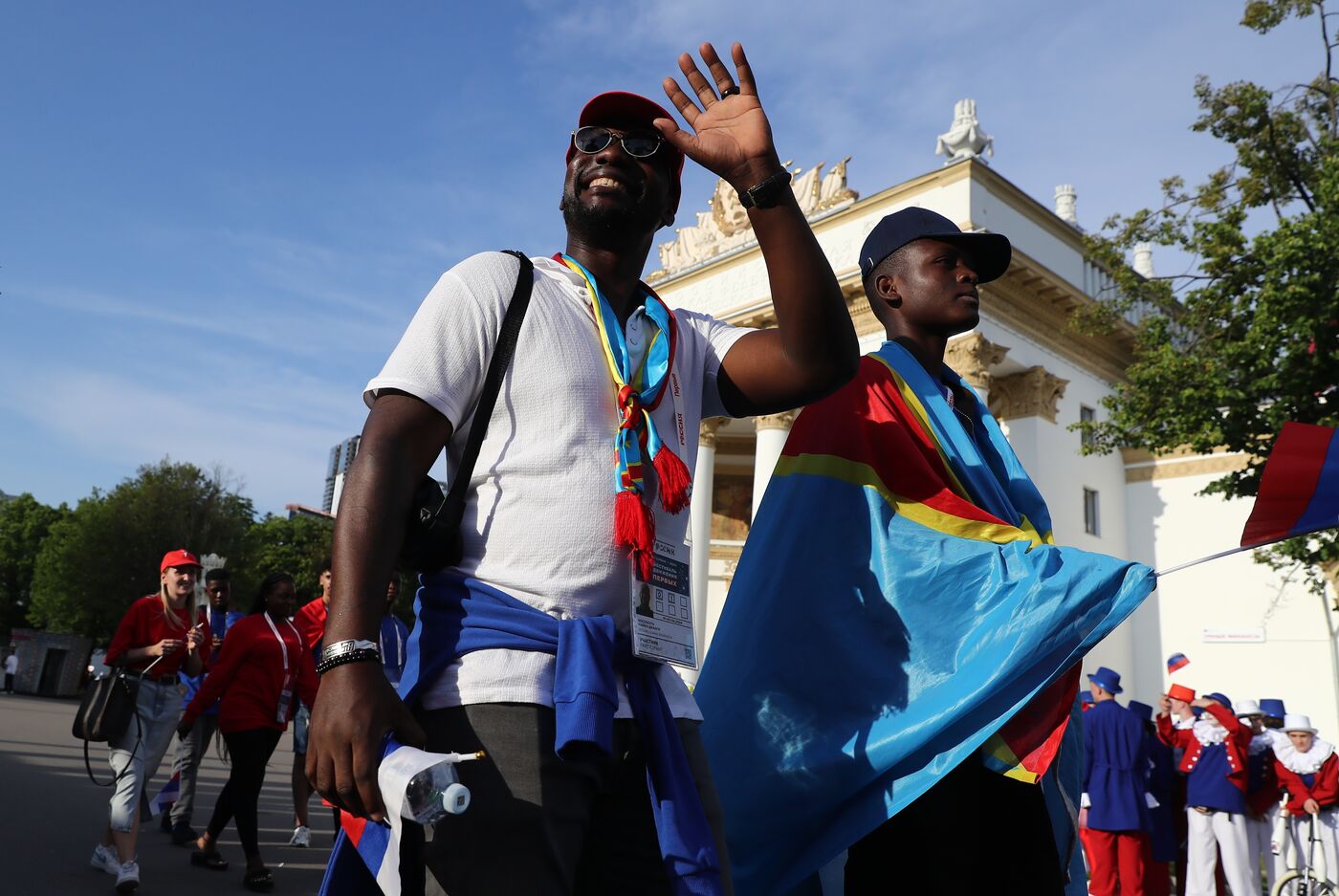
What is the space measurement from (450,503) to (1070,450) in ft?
80.2

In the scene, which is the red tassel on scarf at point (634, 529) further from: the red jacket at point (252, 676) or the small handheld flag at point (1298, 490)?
the red jacket at point (252, 676)

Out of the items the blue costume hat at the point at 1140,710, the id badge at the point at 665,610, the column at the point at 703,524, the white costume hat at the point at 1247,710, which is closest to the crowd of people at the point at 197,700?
the id badge at the point at 665,610

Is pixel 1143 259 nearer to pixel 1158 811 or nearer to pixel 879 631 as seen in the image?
pixel 1158 811

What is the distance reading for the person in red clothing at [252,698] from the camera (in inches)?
296

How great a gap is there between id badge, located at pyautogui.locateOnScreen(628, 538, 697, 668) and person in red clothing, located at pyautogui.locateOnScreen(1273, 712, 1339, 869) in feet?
37.0

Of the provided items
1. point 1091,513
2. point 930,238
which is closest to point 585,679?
point 930,238

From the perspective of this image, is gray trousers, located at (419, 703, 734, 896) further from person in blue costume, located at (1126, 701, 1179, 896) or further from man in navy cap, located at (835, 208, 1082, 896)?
person in blue costume, located at (1126, 701, 1179, 896)

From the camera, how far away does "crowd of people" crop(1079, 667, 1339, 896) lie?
10156mm

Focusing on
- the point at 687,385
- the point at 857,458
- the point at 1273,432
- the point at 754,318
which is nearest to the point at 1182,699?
the point at 1273,432

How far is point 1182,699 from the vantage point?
12.6 meters

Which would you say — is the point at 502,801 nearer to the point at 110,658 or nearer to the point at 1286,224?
the point at 110,658

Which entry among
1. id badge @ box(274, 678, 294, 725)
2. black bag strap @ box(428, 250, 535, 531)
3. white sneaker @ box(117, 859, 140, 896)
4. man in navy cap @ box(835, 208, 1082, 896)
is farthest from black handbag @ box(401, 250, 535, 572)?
id badge @ box(274, 678, 294, 725)

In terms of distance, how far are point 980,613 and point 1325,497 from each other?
3.26ft

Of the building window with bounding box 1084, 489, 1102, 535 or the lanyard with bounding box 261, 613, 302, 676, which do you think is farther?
the building window with bounding box 1084, 489, 1102, 535
